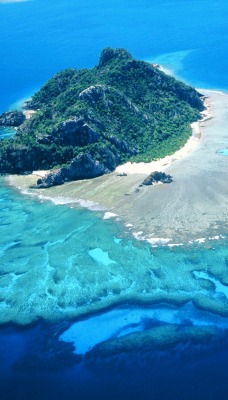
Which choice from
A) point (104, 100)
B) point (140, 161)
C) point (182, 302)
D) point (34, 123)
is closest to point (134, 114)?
point (104, 100)

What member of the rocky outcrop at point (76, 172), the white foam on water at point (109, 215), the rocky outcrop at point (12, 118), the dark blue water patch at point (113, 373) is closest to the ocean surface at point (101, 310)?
the dark blue water patch at point (113, 373)

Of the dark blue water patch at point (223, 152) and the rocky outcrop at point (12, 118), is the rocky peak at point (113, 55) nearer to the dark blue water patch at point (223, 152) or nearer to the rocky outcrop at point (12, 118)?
the rocky outcrop at point (12, 118)

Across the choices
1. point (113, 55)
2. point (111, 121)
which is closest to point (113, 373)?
point (111, 121)

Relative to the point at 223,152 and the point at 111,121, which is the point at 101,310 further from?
the point at 111,121

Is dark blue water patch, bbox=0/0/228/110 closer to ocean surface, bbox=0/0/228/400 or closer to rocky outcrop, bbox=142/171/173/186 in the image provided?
rocky outcrop, bbox=142/171/173/186

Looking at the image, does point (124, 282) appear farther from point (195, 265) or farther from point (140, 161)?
point (140, 161)
